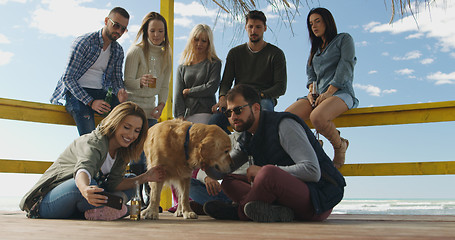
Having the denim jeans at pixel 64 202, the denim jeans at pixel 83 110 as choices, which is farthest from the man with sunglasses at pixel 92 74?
the denim jeans at pixel 64 202

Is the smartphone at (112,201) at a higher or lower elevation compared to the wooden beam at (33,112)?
lower

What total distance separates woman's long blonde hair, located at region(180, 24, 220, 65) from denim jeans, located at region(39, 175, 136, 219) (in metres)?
1.92

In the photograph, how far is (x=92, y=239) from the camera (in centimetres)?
157

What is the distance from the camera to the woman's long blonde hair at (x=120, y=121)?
2762 mm

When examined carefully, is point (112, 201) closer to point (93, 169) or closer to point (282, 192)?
point (93, 169)

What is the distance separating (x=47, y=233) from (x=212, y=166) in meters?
1.43

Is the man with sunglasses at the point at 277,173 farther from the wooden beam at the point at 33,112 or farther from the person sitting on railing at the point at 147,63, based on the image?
the wooden beam at the point at 33,112

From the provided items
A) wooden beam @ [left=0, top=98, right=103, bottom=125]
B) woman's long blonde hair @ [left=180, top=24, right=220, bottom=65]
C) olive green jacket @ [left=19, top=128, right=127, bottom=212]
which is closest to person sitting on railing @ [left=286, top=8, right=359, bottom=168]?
woman's long blonde hair @ [left=180, top=24, right=220, bottom=65]

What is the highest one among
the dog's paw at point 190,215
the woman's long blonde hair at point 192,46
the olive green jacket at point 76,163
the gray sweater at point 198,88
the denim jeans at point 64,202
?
the woman's long blonde hair at point 192,46

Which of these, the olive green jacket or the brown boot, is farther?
the brown boot

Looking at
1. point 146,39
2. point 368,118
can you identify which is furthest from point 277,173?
point 368,118

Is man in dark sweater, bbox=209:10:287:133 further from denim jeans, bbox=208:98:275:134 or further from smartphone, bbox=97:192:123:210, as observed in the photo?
smartphone, bbox=97:192:123:210

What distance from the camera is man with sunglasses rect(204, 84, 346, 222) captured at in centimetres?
249

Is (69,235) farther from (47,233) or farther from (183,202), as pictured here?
(183,202)
